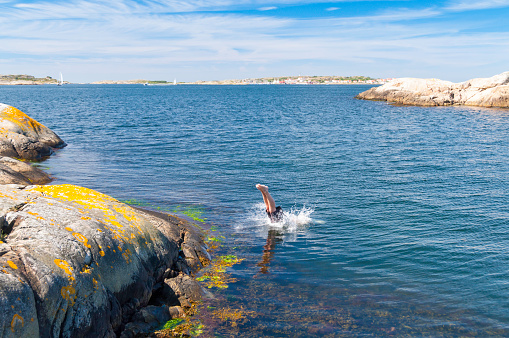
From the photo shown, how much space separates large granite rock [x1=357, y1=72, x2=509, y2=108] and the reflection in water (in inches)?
3281

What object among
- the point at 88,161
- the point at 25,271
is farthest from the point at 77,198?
the point at 88,161

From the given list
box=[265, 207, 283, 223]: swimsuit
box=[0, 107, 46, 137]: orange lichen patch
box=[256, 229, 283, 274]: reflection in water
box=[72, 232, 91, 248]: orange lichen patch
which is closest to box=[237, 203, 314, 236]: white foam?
box=[265, 207, 283, 223]: swimsuit

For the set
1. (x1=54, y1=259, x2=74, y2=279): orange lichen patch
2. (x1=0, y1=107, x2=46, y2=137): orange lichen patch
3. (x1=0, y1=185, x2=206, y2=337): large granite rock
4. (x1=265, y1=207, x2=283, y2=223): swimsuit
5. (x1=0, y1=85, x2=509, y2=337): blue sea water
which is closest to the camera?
(x1=0, y1=185, x2=206, y2=337): large granite rock

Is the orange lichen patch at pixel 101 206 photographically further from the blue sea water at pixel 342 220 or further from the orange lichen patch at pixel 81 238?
the blue sea water at pixel 342 220

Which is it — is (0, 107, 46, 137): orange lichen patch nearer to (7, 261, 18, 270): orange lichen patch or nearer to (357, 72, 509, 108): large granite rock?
(7, 261, 18, 270): orange lichen patch

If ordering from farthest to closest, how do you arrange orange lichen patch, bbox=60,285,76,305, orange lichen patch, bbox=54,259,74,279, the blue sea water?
the blue sea water → orange lichen patch, bbox=54,259,74,279 → orange lichen patch, bbox=60,285,76,305

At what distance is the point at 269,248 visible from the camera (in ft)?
50.0

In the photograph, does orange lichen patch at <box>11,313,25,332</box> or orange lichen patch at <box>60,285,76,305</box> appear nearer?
orange lichen patch at <box>11,313,25,332</box>

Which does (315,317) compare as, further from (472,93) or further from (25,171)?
(472,93)

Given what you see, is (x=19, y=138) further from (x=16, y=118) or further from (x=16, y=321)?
(x=16, y=321)

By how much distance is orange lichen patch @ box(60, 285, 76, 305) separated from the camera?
7344 mm

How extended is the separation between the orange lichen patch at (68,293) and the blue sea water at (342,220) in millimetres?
3412

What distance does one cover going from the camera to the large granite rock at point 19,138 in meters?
27.4

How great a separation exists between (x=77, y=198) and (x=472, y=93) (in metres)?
98.6
